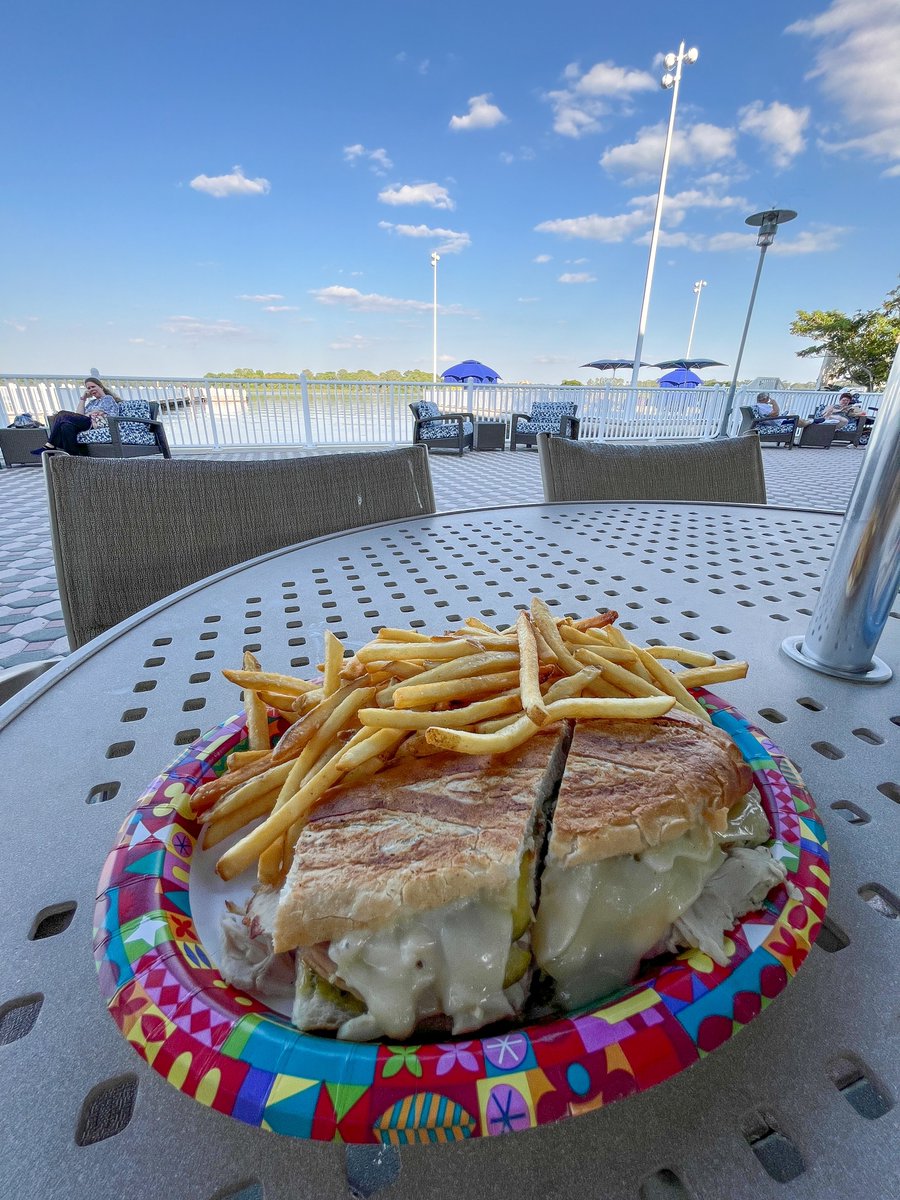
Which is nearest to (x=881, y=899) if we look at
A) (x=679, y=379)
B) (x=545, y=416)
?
(x=545, y=416)

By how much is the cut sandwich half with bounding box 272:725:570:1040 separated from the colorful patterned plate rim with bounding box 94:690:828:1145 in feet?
0.10

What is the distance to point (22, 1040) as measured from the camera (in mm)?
466

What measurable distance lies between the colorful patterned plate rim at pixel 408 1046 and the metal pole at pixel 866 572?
75 centimetres

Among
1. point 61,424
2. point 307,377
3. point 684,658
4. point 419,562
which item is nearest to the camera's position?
point 684,658

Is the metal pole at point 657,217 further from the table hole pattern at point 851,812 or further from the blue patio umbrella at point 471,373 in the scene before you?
the table hole pattern at point 851,812

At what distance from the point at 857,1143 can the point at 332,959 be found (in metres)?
0.41

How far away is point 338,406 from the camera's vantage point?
12.2m

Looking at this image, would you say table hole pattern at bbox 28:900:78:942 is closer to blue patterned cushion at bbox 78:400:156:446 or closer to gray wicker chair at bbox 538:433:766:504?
gray wicker chair at bbox 538:433:766:504

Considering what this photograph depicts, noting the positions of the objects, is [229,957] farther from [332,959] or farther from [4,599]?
[4,599]

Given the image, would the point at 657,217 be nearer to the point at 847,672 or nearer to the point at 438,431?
the point at 438,431

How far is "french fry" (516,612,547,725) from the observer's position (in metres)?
0.55

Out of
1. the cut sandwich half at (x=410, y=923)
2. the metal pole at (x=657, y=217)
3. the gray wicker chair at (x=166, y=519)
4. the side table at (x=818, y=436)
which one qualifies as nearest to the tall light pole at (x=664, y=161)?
the metal pole at (x=657, y=217)

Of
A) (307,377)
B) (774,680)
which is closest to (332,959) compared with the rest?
(774,680)

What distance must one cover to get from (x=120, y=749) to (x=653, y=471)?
2.51 m
